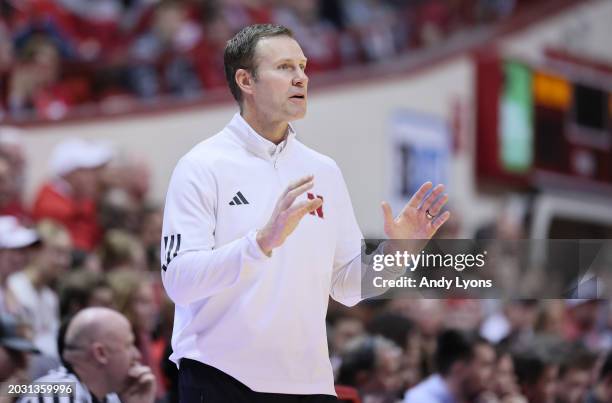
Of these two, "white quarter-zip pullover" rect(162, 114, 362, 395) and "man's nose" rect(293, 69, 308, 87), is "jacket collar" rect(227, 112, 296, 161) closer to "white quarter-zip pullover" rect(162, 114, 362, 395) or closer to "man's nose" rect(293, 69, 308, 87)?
"white quarter-zip pullover" rect(162, 114, 362, 395)

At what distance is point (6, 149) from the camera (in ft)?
23.1

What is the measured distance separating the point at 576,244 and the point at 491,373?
89.3 inches

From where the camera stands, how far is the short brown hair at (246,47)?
3332 mm

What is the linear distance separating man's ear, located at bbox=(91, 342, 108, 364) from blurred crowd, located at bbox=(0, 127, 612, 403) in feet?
0.18

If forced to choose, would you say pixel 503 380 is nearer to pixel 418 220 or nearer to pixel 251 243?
pixel 418 220

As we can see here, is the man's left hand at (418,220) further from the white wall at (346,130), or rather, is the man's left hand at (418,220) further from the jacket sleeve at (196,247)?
the white wall at (346,130)

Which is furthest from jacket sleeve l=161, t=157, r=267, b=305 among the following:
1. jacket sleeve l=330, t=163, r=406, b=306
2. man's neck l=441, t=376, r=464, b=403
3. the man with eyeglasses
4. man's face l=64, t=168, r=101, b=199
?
man's face l=64, t=168, r=101, b=199

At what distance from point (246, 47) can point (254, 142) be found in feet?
0.88

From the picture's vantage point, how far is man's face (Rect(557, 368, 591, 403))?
21.1ft

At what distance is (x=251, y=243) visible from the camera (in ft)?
9.84

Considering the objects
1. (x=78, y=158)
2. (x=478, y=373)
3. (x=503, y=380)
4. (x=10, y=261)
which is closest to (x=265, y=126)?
(x=478, y=373)

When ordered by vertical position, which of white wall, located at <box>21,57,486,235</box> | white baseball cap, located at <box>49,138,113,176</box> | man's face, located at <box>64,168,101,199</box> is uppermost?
white wall, located at <box>21,57,486,235</box>

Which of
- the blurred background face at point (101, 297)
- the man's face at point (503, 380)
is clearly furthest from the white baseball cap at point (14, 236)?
the man's face at point (503, 380)

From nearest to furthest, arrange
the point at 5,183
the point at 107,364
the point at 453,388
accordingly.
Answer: the point at 107,364, the point at 453,388, the point at 5,183
